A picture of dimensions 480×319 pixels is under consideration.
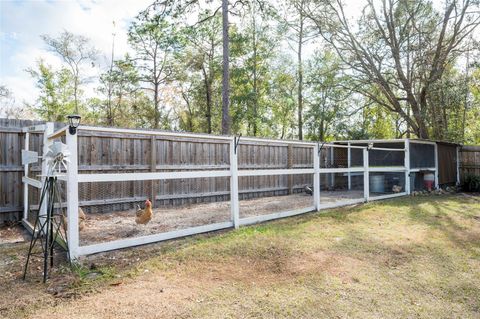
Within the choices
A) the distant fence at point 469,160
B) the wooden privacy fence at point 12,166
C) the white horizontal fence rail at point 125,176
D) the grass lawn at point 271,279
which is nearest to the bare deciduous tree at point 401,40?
the distant fence at point 469,160

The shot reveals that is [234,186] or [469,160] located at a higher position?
[469,160]

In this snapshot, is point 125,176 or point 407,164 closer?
point 125,176

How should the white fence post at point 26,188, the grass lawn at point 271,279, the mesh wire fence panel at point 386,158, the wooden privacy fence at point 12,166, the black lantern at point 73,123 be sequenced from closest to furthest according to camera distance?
the grass lawn at point 271,279 → the black lantern at point 73,123 → the white fence post at point 26,188 → the wooden privacy fence at point 12,166 → the mesh wire fence panel at point 386,158

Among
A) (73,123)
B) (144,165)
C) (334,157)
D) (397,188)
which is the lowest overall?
(397,188)

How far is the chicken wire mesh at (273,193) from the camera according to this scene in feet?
26.9

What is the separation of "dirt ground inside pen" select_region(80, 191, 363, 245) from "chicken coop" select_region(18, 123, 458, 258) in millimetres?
17

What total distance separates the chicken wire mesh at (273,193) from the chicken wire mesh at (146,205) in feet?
2.06

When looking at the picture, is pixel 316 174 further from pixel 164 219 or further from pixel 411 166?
pixel 411 166

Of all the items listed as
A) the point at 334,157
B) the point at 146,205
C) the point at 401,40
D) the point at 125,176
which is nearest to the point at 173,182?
the point at 146,205

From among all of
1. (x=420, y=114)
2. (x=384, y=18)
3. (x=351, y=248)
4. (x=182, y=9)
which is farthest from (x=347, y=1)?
(x=351, y=248)

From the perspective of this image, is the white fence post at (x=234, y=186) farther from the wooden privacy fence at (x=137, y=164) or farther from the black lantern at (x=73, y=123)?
the black lantern at (x=73, y=123)

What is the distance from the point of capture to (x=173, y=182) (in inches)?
320

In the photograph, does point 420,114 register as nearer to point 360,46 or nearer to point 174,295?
point 360,46

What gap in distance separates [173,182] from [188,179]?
459mm
